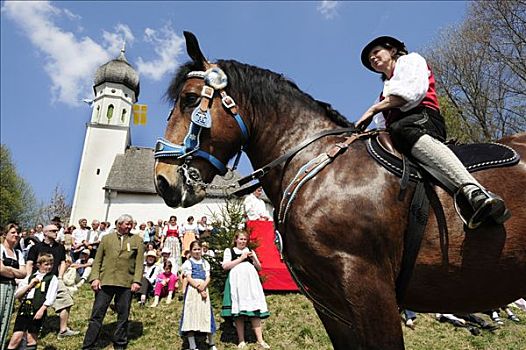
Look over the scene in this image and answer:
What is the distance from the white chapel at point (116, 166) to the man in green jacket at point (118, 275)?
26731 millimetres

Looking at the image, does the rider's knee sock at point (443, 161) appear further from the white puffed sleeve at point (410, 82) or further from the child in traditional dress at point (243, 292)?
the child in traditional dress at point (243, 292)

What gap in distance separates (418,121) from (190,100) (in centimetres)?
193

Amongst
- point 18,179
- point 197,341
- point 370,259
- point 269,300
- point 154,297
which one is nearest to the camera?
point 370,259

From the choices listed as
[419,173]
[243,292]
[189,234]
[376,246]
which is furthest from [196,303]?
Result: [189,234]

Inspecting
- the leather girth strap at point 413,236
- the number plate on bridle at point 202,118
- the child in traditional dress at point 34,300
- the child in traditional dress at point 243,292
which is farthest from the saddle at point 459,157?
the child in traditional dress at point 34,300

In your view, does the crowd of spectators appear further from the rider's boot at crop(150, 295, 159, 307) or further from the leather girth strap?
the leather girth strap

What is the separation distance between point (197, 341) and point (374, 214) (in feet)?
26.3

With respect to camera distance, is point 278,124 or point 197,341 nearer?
point 278,124

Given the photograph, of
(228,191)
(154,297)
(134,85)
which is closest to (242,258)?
(154,297)

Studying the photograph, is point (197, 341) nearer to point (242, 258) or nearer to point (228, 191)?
point (242, 258)

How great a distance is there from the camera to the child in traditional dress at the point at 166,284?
12070 mm

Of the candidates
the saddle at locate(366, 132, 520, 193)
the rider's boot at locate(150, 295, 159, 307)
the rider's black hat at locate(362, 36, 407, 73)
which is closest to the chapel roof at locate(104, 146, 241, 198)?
the rider's boot at locate(150, 295, 159, 307)

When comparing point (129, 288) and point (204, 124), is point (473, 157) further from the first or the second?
point (129, 288)

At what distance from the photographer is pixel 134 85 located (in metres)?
53.1
